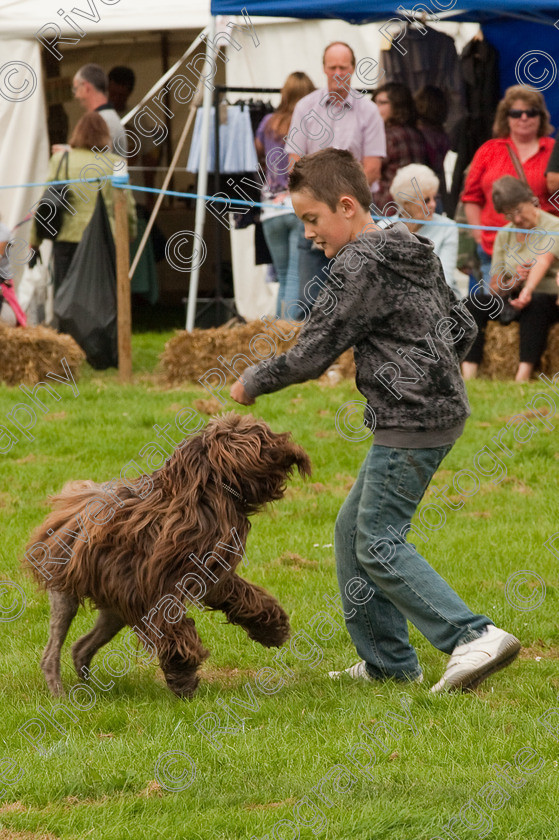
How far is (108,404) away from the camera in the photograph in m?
8.83

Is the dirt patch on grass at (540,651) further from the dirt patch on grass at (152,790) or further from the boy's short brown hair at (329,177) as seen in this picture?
the boy's short brown hair at (329,177)

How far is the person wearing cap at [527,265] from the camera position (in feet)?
30.8

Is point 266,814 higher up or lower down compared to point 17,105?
lower down

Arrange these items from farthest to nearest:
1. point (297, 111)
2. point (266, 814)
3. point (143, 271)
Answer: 1. point (143, 271)
2. point (297, 111)
3. point (266, 814)

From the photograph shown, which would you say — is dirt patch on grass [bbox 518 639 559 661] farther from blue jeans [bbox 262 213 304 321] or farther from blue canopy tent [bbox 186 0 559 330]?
blue canopy tent [bbox 186 0 559 330]

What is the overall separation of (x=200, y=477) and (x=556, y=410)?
508 cm

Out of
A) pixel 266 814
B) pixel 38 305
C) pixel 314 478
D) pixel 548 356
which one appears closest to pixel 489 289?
pixel 548 356

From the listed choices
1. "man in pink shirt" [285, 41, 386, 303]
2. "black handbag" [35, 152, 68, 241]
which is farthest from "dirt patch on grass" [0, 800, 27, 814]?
"black handbag" [35, 152, 68, 241]

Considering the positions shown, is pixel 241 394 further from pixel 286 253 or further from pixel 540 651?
pixel 286 253

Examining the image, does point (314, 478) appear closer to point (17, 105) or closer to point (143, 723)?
point (143, 723)

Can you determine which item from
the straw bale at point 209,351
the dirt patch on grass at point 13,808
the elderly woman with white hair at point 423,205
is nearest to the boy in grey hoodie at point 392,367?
the dirt patch on grass at point 13,808

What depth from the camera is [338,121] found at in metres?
9.51

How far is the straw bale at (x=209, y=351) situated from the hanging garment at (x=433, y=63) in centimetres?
354

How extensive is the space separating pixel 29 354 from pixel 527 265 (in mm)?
4432
